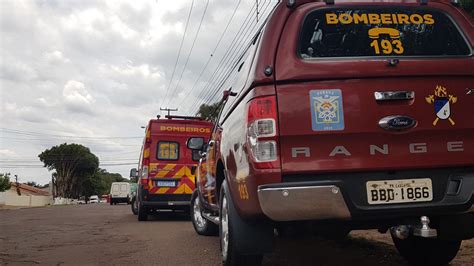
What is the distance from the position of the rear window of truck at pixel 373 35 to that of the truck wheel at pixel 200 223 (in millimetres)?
4613

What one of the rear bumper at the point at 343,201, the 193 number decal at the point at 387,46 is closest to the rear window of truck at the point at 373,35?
the 193 number decal at the point at 387,46

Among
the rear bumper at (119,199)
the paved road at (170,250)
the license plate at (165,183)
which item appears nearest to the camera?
the paved road at (170,250)

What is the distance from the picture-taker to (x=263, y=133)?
11.5ft

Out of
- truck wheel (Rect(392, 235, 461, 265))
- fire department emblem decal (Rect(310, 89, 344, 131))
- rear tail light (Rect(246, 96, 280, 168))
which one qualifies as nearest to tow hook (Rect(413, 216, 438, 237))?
fire department emblem decal (Rect(310, 89, 344, 131))

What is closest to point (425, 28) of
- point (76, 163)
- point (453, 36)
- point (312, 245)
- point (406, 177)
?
point (453, 36)

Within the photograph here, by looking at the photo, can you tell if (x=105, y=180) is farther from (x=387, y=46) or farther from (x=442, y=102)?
(x=442, y=102)

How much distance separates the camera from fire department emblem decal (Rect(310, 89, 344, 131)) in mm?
3492

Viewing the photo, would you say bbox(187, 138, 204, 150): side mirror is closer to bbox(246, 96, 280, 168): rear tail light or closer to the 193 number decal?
bbox(246, 96, 280, 168): rear tail light

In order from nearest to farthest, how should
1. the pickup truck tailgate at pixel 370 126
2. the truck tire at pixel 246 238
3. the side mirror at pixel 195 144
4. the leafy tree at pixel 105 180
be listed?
the pickup truck tailgate at pixel 370 126 → the truck tire at pixel 246 238 → the side mirror at pixel 195 144 → the leafy tree at pixel 105 180

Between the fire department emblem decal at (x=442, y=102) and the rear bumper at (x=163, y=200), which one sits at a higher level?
the fire department emblem decal at (x=442, y=102)

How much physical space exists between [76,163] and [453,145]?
7950cm

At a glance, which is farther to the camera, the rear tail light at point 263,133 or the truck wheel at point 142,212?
the truck wheel at point 142,212

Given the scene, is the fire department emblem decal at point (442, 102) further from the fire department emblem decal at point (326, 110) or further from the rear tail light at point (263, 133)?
the rear tail light at point (263, 133)

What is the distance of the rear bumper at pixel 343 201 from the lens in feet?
11.0
